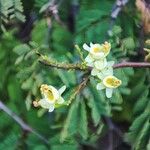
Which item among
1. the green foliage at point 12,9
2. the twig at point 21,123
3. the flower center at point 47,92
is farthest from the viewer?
the twig at point 21,123

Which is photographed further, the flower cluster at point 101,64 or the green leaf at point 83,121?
the green leaf at point 83,121

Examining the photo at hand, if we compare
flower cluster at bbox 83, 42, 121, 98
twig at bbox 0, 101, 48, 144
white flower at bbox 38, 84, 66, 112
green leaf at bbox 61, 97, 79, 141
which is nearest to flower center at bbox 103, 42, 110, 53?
flower cluster at bbox 83, 42, 121, 98

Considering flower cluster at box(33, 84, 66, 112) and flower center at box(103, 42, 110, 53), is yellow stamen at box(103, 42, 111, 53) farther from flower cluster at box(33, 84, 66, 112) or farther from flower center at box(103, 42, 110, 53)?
flower cluster at box(33, 84, 66, 112)

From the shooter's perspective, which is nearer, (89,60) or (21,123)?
(89,60)

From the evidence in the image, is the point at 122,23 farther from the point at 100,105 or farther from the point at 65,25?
the point at 65,25

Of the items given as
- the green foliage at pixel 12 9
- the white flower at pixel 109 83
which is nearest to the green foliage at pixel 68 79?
the green foliage at pixel 12 9

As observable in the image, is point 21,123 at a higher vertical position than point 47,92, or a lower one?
lower

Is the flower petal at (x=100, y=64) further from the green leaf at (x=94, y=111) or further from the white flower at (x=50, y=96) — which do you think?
the green leaf at (x=94, y=111)

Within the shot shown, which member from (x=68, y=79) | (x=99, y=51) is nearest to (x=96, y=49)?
(x=99, y=51)

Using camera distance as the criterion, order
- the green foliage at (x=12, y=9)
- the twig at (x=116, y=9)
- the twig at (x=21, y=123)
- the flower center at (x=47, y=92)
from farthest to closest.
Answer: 1. the twig at (x=21, y=123)
2. the twig at (x=116, y=9)
3. the green foliage at (x=12, y=9)
4. the flower center at (x=47, y=92)

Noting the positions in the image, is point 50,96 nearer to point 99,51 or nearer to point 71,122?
point 99,51

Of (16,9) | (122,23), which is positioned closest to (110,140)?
(122,23)
